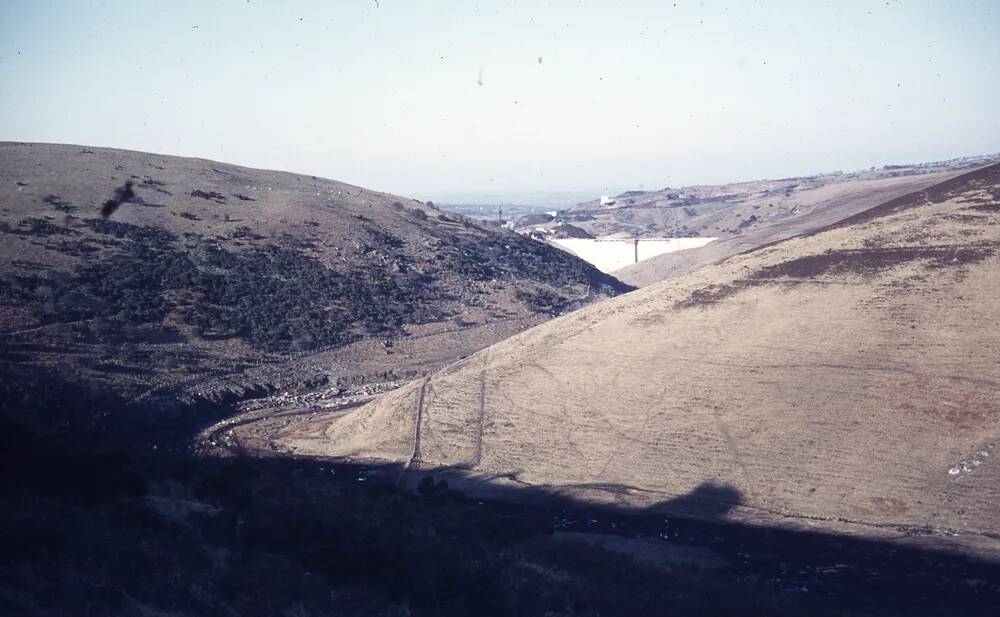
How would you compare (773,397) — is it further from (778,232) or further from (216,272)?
(778,232)

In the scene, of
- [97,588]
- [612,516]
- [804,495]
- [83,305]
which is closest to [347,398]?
[83,305]

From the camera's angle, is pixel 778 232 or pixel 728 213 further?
pixel 728 213

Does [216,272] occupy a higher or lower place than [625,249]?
higher

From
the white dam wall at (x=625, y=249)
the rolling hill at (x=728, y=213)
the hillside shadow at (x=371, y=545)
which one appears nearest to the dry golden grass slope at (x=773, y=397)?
the hillside shadow at (x=371, y=545)

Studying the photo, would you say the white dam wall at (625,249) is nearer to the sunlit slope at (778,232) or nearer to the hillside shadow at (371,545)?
the sunlit slope at (778,232)

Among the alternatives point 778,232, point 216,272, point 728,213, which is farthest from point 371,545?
point 728,213
